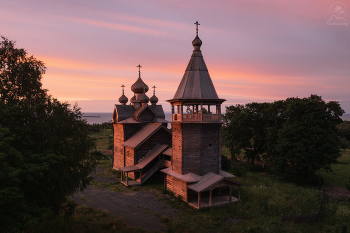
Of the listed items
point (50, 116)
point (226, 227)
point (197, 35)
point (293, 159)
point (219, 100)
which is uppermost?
point (197, 35)

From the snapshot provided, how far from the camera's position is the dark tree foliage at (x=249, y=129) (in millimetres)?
37094

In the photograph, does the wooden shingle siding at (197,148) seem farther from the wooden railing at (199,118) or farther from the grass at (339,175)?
the grass at (339,175)

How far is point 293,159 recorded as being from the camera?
28.0m

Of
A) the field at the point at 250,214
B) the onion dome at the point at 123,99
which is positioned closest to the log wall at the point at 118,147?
the onion dome at the point at 123,99

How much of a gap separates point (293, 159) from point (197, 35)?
18426mm

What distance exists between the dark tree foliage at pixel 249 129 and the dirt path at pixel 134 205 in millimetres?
18728

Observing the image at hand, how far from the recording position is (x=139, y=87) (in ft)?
125

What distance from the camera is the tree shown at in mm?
27125

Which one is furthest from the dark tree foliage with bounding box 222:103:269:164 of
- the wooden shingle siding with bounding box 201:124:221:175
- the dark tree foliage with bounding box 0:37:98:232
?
the dark tree foliage with bounding box 0:37:98:232

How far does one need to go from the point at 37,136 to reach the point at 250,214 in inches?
651

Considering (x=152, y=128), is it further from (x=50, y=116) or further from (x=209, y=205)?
(x=50, y=116)

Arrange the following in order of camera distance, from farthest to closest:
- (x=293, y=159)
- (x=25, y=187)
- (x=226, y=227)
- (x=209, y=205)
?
(x=293, y=159)
(x=209, y=205)
(x=226, y=227)
(x=25, y=187)

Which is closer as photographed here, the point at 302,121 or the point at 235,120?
the point at 302,121

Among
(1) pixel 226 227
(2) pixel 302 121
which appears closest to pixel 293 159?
(2) pixel 302 121
